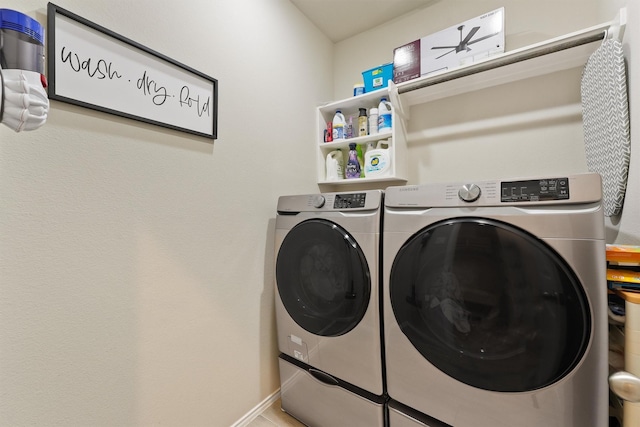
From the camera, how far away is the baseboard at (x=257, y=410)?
1394 mm

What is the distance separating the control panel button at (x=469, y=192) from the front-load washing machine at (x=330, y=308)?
314 mm

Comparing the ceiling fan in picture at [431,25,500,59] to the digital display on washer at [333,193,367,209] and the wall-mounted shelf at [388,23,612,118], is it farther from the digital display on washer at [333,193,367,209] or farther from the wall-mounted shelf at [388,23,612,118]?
the digital display on washer at [333,193,367,209]

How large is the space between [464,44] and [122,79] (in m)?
1.62

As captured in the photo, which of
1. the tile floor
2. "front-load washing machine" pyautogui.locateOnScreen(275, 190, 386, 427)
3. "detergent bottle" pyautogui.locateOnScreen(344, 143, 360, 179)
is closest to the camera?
"front-load washing machine" pyautogui.locateOnScreen(275, 190, 386, 427)

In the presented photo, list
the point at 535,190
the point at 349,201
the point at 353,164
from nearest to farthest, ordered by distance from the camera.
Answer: the point at 535,190 < the point at 349,201 < the point at 353,164

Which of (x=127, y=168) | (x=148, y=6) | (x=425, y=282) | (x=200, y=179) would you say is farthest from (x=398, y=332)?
(x=148, y=6)

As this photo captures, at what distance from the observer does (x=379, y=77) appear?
1.71m

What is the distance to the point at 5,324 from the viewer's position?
0.76 m

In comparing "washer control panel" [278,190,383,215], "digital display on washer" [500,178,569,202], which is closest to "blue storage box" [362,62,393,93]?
"washer control panel" [278,190,383,215]

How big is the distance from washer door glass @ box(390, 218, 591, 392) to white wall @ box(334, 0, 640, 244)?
1.69ft

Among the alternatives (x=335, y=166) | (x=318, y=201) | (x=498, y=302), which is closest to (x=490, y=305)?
(x=498, y=302)

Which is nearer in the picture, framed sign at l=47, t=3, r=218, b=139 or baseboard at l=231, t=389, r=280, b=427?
framed sign at l=47, t=3, r=218, b=139

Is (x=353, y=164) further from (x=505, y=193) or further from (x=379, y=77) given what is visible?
(x=505, y=193)

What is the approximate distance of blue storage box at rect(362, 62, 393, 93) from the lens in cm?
170
